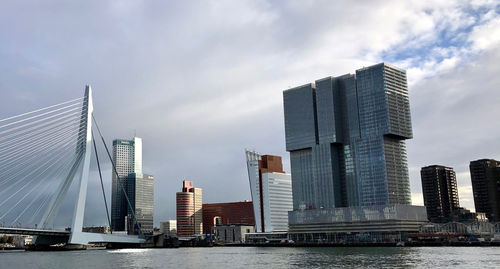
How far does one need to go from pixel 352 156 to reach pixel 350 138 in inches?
237

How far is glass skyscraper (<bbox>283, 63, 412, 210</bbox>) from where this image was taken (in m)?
160

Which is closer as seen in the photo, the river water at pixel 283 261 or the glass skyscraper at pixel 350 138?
the river water at pixel 283 261

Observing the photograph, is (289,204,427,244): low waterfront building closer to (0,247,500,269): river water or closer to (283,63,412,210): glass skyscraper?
(283,63,412,210): glass skyscraper

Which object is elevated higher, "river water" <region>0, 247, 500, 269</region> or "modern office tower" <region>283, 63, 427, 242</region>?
"modern office tower" <region>283, 63, 427, 242</region>

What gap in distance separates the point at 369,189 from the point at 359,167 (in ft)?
25.2

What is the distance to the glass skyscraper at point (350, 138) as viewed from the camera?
6280 inches

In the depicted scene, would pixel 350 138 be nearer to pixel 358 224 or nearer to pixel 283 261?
pixel 358 224

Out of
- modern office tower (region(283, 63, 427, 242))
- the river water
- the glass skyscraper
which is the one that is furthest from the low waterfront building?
the river water

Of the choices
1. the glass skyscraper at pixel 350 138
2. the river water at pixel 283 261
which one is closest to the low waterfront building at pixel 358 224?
the glass skyscraper at pixel 350 138

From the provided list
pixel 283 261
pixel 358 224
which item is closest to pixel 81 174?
pixel 283 261

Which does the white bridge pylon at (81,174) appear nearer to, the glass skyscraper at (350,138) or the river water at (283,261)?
the river water at (283,261)

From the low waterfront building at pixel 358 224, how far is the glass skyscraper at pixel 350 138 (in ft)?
12.2

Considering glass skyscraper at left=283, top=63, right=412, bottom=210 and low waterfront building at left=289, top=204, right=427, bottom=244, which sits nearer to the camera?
low waterfront building at left=289, top=204, right=427, bottom=244

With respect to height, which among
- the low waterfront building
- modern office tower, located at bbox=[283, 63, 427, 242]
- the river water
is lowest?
the river water
